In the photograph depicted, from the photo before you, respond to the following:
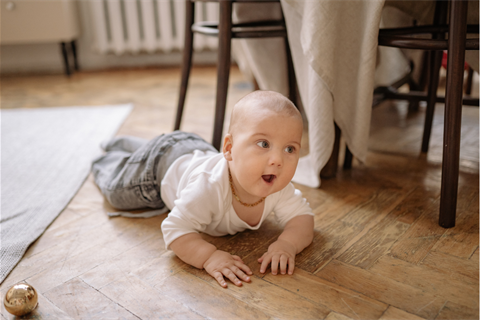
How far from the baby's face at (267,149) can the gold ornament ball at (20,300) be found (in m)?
0.35

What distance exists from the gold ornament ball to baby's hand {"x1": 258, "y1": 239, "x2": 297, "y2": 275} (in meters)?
0.35

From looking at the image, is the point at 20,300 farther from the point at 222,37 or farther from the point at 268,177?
the point at 222,37

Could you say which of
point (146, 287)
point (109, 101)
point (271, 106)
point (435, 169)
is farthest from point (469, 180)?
point (109, 101)

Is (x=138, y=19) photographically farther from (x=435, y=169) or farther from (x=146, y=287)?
(x=146, y=287)

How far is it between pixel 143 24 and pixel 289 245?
2.58 m

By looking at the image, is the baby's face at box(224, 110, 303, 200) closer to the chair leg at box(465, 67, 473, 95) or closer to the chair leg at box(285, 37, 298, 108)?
the chair leg at box(285, 37, 298, 108)

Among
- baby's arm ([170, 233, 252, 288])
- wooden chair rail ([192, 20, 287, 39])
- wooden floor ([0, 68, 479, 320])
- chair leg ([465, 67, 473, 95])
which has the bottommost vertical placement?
wooden floor ([0, 68, 479, 320])

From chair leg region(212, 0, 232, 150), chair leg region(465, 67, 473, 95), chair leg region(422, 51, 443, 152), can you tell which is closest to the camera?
A: chair leg region(212, 0, 232, 150)

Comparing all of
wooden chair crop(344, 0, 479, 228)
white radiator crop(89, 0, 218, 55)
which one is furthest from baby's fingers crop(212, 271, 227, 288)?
white radiator crop(89, 0, 218, 55)

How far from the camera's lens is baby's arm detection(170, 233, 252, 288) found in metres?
0.69

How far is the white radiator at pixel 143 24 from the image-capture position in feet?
9.40

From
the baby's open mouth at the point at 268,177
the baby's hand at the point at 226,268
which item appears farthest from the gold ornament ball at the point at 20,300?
the baby's open mouth at the point at 268,177

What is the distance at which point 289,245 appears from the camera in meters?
0.74

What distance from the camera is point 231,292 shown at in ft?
2.15
